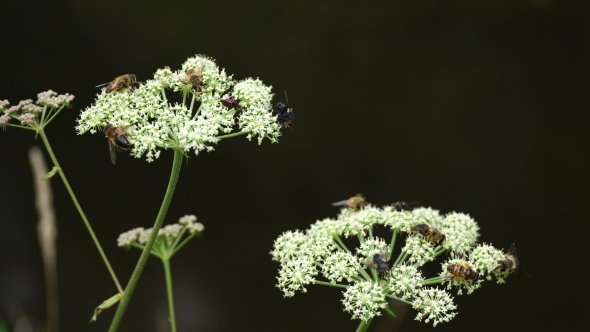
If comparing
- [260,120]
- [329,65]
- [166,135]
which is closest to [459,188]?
[329,65]

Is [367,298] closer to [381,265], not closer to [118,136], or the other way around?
[381,265]

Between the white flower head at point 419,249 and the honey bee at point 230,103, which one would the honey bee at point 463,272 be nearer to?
the white flower head at point 419,249

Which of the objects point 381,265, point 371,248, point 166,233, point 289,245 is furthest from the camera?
point 166,233

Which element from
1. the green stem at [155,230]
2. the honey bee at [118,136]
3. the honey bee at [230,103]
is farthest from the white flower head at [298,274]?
the honey bee at [118,136]

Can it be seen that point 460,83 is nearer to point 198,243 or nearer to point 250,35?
point 250,35

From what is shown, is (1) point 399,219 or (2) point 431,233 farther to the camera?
(1) point 399,219

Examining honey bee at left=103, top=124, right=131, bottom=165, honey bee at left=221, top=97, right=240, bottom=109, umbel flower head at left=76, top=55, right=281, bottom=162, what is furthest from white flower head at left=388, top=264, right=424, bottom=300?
honey bee at left=103, top=124, right=131, bottom=165

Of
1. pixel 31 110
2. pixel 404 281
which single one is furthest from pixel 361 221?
pixel 31 110
